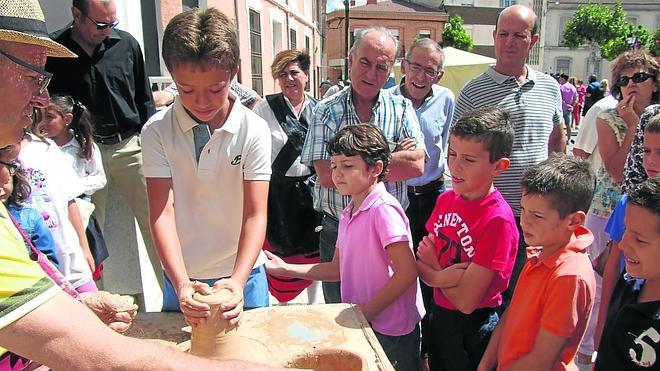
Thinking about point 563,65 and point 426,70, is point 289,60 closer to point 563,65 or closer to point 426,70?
point 426,70

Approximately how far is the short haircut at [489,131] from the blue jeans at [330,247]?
0.84m

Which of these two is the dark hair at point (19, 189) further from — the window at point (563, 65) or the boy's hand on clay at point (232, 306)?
the window at point (563, 65)

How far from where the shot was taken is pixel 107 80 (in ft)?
9.91

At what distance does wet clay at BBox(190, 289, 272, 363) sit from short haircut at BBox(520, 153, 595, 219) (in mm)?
1154

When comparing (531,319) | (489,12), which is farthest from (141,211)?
(489,12)

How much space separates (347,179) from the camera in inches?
78.6

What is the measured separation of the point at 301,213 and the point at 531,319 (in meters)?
1.68

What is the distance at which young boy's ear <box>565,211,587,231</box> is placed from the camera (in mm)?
1740

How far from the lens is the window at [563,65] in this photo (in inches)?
1871

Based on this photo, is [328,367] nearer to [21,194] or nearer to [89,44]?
[21,194]

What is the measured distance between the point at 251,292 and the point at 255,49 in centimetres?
1167

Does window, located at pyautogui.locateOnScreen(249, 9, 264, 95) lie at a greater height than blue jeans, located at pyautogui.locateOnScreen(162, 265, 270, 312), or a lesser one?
greater

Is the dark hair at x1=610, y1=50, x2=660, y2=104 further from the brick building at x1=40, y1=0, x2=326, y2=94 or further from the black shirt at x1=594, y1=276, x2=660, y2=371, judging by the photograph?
the brick building at x1=40, y1=0, x2=326, y2=94

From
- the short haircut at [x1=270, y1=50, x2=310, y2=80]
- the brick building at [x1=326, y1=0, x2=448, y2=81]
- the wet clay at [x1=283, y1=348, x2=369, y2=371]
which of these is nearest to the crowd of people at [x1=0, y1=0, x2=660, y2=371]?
the wet clay at [x1=283, y1=348, x2=369, y2=371]
